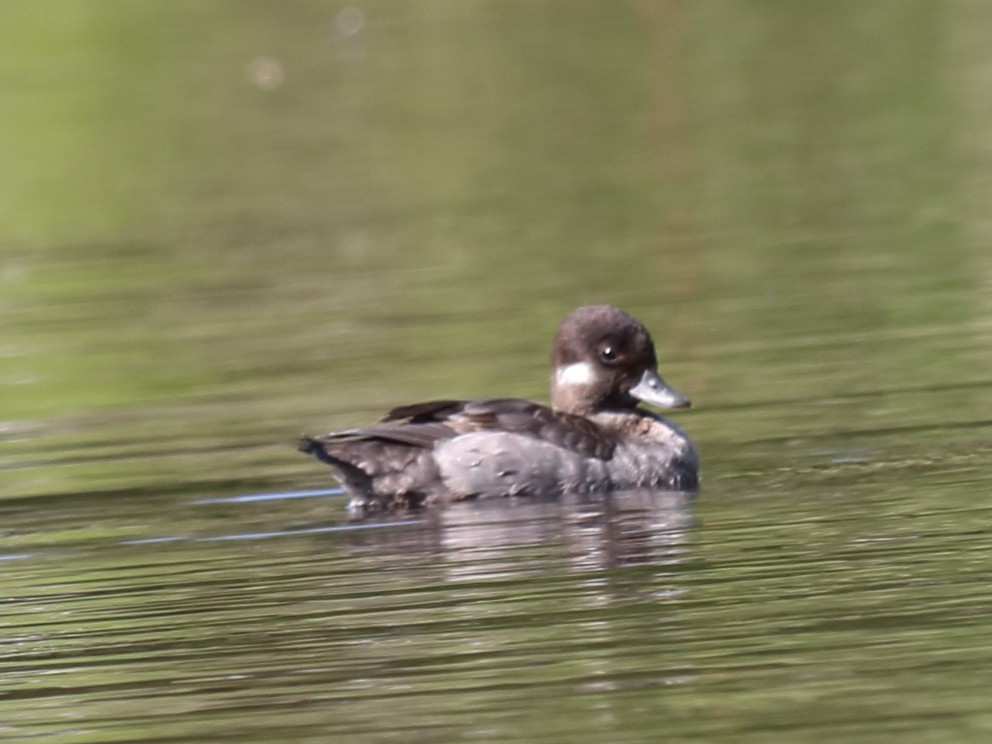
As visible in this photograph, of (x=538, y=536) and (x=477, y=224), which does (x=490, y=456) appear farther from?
(x=477, y=224)

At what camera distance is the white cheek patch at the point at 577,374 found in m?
11.5

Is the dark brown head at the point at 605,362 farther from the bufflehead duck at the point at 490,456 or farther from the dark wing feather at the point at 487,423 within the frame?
the dark wing feather at the point at 487,423

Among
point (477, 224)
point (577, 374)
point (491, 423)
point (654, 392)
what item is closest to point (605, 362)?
point (577, 374)

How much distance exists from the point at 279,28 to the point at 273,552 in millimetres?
31111

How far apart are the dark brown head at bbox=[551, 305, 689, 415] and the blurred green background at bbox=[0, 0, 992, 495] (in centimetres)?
46

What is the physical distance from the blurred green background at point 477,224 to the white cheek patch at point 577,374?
67 cm

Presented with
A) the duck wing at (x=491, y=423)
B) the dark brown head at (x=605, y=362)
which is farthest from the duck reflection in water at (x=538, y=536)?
the dark brown head at (x=605, y=362)

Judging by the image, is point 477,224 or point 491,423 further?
point 477,224

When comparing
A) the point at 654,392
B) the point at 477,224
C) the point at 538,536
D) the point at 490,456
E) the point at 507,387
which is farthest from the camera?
the point at 477,224

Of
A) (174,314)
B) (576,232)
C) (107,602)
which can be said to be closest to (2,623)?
(107,602)

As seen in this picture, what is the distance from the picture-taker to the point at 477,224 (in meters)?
20.0

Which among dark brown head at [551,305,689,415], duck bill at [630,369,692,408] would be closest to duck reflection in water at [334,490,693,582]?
duck bill at [630,369,692,408]

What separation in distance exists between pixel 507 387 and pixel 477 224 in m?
6.83

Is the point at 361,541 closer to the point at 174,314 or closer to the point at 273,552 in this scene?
the point at 273,552
